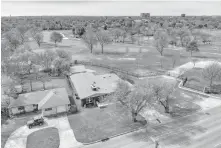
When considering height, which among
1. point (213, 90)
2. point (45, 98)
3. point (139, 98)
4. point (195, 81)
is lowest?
point (45, 98)

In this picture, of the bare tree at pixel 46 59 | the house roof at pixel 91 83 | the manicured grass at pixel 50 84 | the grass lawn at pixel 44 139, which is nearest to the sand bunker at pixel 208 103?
the house roof at pixel 91 83

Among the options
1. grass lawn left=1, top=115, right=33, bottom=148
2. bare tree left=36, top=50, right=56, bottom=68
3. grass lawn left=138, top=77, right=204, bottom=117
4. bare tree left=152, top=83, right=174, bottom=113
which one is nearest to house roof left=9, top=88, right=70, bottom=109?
grass lawn left=1, top=115, right=33, bottom=148

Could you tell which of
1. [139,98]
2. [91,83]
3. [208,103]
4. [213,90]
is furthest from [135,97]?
[213,90]

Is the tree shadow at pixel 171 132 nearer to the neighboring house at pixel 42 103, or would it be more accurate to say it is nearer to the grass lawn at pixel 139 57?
the neighboring house at pixel 42 103

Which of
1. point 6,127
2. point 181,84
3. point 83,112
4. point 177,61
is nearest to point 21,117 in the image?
point 6,127

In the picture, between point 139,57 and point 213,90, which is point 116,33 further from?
point 213,90

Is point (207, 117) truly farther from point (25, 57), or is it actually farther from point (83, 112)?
point (25, 57)
